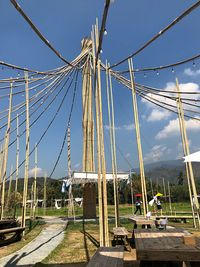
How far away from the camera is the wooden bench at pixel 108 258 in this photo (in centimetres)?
339

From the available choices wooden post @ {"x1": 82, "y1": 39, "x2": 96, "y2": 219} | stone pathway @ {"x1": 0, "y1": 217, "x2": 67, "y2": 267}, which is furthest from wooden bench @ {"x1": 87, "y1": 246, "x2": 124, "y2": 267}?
wooden post @ {"x1": 82, "y1": 39, "x2": 96, "y2": 219}

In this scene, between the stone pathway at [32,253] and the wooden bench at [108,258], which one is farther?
the stone pathway at [32,253]

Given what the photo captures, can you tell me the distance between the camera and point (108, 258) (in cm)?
368

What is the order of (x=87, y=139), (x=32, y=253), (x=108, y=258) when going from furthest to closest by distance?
(x=87, y=139)
(x=32, y=253)
(x=108, y=258)

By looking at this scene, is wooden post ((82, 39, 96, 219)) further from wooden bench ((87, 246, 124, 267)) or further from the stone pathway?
wooden bench ((87, 246, 124, 267))

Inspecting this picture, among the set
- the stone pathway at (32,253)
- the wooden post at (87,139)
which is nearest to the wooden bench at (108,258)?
the stone pathway at (32,253)

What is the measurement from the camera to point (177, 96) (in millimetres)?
9836

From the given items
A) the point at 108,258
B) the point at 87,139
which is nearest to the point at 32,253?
the point at 108,258

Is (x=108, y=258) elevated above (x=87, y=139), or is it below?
below

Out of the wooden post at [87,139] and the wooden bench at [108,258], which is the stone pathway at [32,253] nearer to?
the wooden bench at [108,258]

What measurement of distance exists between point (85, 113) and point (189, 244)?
10.7m

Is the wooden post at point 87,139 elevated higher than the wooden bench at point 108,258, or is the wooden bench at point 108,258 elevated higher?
the wooden post at point 87,139

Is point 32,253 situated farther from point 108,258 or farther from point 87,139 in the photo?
point 87,139

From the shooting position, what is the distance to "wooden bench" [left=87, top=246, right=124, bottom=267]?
3.39 meters
